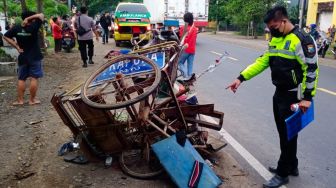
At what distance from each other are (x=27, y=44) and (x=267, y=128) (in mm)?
4529

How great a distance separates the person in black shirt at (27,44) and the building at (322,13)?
26573 millimetres

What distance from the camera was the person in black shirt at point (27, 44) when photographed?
7035 mm

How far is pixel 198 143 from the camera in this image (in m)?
4.76

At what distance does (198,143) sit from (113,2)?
51.5 metres

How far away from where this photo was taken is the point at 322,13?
3195 centimetres

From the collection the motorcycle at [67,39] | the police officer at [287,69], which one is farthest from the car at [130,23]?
the police officer at [287,69]

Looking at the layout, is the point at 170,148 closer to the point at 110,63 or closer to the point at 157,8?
the point at 110,63

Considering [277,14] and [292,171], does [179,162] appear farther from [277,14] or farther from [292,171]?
[277,14]

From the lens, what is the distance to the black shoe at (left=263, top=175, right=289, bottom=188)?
422 centimetres

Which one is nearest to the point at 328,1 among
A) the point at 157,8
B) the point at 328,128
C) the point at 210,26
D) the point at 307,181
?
the point at 157,8

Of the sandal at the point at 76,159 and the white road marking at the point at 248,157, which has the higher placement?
the sandal at the point at 76,159

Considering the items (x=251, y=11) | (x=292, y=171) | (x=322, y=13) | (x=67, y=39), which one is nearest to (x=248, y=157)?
(x=292, y=171)

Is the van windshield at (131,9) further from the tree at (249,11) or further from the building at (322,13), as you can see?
the tree at (249,11)

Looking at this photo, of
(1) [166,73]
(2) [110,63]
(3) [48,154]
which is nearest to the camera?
(1) [166,73]
